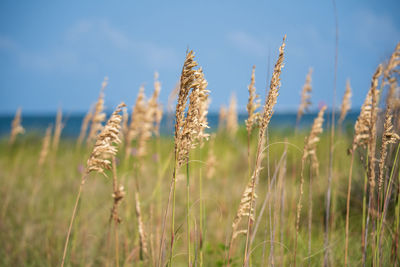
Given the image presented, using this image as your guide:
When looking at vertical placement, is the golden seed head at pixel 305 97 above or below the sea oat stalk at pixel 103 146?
above

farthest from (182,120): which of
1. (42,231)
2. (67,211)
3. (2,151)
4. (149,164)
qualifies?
(2,151)

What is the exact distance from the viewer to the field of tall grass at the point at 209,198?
4.64 feet

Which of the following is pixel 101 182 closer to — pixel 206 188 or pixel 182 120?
pixel 206 188

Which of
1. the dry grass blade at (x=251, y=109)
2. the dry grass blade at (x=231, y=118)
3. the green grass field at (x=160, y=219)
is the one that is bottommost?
the green grass field at (x=160, y=219)

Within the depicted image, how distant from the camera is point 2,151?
9.91 meters

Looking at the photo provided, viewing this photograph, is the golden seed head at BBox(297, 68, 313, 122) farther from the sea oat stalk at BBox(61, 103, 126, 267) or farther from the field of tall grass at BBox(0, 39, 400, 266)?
the sea oat stalk at BBox(61, 103, 126, 267)

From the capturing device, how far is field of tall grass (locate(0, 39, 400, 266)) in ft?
4.64

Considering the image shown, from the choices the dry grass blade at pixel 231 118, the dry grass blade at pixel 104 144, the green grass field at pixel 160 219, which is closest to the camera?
the dry grass blade at pixel 104 144

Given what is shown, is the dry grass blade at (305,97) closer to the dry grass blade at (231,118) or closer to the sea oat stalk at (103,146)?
the sea oat stalk at (103,146)

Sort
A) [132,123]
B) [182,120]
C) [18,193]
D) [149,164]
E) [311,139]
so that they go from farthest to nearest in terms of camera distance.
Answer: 1. [149,164]
2. [18,193]
3. [132,123]
4. [311,139]
5. [182,120]

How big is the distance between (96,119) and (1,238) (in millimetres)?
2511

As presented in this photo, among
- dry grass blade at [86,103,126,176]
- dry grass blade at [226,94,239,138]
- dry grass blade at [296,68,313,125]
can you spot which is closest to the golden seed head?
dry grass blade at [296,68,313,125]

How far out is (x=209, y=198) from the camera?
148cm

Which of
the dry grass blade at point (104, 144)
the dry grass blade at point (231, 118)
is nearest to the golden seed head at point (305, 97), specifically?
the dry grass blade at point (104, 144)
